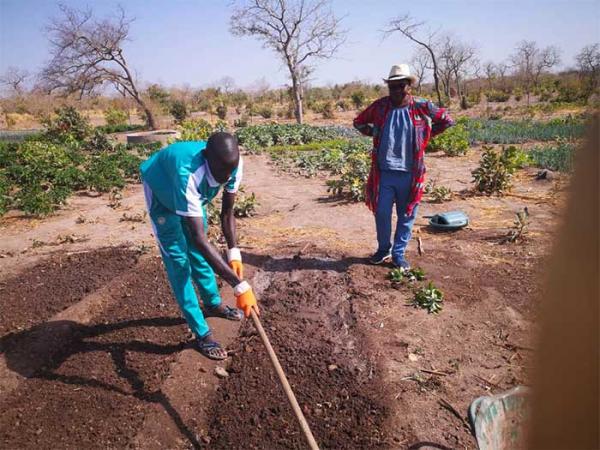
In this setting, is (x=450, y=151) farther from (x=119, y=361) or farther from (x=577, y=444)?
(x=577, y=444)

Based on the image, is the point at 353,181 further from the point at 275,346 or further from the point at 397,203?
the point at 275,346

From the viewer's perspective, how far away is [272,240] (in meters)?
5.61

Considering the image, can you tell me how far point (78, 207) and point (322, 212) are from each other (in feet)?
14.8

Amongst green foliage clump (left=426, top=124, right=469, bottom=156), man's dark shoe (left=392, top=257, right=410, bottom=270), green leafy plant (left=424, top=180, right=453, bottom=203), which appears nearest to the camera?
man's dark shoe (left=392, top=257, right=410, bottom=270)

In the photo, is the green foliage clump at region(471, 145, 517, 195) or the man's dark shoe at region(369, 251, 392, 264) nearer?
the man's dark shoe at region(369, 251, 392, 264)

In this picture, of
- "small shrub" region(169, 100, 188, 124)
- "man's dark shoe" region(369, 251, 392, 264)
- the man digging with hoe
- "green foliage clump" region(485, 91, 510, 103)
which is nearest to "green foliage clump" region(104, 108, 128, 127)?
"small shrub" region(169, 100, 188, 124)

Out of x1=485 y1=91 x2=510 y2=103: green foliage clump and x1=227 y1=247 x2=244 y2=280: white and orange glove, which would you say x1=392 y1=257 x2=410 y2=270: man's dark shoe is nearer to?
x1=227 y1=247 x2=244 y2=280: white and orange glove

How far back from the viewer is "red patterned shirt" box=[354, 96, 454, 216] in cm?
394

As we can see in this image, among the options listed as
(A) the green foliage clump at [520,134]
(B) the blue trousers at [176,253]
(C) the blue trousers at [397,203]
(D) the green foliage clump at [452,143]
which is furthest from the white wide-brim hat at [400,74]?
(A) the green foliage clump at [520,134]

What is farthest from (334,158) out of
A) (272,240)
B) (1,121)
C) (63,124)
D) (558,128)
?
(1,121)

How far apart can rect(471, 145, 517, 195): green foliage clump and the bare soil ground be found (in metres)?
1.65

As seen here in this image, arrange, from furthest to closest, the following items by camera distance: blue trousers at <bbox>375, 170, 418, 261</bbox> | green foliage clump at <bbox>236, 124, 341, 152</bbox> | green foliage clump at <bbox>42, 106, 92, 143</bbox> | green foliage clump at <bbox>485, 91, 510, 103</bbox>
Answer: green foliage clump at <bbox>485, 91, 510, 103</bbox>, green foliage clump at <bbox>42, 106, 92, 143</bbox>, green foliage clump at <bbox>236, 124, 341, 152</bbox>, blue trousers at <bbox>375, 170, 418, 261</bbox>

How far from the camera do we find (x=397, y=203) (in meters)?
4.25

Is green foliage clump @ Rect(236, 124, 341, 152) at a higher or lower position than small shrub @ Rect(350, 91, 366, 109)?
lower
